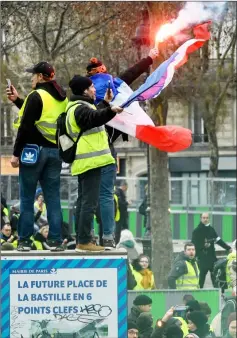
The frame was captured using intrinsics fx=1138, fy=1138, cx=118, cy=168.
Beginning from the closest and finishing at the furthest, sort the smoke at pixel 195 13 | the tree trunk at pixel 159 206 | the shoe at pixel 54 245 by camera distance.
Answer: the shoe at pixel 54 245 → the smoke at pixel 195 13 → the tree trunk at pixel 159 206

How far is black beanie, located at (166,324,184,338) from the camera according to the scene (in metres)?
12.3

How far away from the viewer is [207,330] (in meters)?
13.5

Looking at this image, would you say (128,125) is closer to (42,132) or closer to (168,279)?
(42,132)

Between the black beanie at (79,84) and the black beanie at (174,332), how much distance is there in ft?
13.2

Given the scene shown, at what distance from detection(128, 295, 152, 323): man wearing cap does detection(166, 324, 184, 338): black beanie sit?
0.43 m

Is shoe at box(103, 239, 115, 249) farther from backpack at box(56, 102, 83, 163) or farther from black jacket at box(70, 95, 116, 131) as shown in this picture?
black jacket at box(70, 95, 116, 131)

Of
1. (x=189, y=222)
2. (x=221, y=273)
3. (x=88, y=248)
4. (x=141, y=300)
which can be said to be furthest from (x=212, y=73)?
(x=88, y=248)

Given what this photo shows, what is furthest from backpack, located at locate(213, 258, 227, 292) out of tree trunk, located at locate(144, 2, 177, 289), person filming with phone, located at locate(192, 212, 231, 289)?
tree trunk, located at locate(144, 2, 177, 289)

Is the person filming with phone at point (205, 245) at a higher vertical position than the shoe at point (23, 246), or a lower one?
lower

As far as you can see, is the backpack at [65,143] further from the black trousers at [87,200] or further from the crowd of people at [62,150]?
the black trousers at [87,200]

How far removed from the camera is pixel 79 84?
9156mm

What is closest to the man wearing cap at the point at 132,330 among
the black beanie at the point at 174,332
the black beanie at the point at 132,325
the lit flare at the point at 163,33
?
the black beanie at the point at 132,325

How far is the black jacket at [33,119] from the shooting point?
9.39m

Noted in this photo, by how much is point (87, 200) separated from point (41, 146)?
25.8 inches
